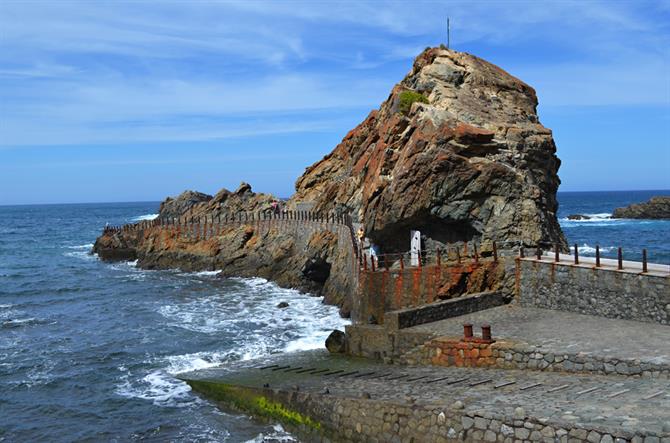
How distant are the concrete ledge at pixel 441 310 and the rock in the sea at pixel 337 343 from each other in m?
2.16

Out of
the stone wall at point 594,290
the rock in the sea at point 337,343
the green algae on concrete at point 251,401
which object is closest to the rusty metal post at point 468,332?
the stone wall at point 594,290

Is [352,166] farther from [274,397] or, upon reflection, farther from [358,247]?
[274,397]

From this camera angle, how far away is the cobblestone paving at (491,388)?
11.4 m

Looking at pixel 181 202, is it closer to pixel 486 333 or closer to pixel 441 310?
pixel 441 310

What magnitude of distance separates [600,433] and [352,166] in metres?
35.7

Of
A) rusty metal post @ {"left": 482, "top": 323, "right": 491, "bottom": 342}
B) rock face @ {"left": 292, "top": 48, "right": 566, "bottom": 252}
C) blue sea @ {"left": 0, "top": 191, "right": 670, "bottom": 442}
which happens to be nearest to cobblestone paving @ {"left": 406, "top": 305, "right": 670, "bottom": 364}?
rusty metal post @ {"left": 482, "top": 323, "right": 491, "bottom": 342}

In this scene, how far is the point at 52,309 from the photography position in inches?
1431

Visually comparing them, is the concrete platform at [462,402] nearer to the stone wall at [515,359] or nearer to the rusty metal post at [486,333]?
the stone wall at [515,359]

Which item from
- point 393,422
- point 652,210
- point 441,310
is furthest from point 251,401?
point 652,210

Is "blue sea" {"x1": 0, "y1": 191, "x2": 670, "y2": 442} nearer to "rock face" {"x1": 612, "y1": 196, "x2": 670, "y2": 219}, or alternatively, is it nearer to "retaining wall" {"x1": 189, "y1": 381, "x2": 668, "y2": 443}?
"retaining wall" {"x1": 189, "y1": 381, "x2": 668, "y2": 443}

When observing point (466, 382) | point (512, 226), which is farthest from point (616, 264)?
point (466, 382)

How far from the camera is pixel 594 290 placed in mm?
19188

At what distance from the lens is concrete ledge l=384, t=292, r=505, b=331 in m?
19.6

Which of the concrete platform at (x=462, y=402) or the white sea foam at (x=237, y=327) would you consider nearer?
the concrete platform at (x=462, y=402)
